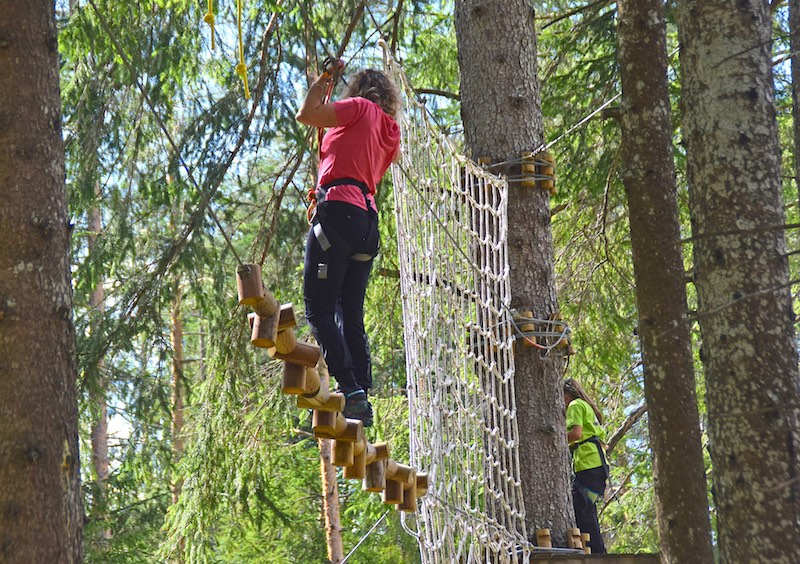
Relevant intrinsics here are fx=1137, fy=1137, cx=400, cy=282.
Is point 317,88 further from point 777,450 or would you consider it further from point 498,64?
point 777,450

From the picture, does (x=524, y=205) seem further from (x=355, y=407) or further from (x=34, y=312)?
(x=34, y=312)

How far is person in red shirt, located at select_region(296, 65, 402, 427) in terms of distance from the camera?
2.81 m

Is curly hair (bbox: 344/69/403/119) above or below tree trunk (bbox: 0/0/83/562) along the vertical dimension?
above

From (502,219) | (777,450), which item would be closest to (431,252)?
(502,219)

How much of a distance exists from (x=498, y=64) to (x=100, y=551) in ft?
16.8

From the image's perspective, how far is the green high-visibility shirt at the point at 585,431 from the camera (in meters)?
4.25

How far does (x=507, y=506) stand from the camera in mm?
3217

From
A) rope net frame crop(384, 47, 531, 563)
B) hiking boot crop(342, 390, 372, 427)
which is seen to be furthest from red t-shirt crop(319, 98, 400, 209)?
hiking boot crop(342, 390, 372, 427)

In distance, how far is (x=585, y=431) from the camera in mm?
4301

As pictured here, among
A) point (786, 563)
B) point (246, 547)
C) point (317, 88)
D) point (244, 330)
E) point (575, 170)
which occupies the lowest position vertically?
point (246, 547)

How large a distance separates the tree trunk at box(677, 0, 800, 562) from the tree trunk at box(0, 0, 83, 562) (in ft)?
4.38

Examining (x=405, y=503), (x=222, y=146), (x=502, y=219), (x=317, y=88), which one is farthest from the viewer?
(x=222, y=146)

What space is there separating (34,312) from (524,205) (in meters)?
1.74

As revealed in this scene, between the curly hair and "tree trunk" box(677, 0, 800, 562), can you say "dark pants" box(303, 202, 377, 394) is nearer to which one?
the curly hair
